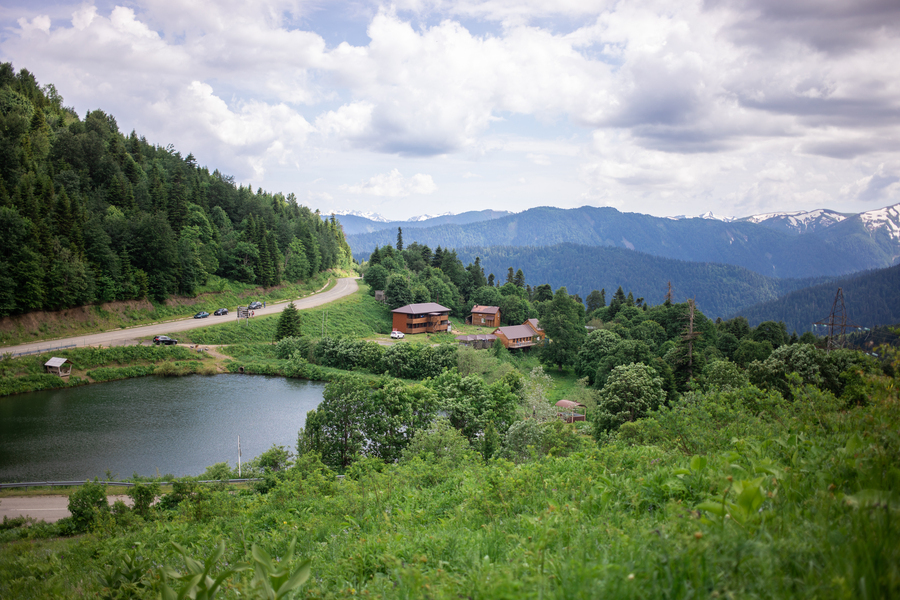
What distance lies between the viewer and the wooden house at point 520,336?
63.0m

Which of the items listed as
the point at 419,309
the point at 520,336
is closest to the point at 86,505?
the point at 419,309

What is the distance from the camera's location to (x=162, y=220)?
5622 centimetres

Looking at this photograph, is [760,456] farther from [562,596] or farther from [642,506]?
[562,596]

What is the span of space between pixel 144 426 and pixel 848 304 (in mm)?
230471

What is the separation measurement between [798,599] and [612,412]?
91.1ft

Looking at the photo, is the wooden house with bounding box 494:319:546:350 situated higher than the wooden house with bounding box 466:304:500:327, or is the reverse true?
the wooden house with bounding box 466:304:500:327

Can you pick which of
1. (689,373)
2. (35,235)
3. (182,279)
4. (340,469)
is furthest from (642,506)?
(182,279)

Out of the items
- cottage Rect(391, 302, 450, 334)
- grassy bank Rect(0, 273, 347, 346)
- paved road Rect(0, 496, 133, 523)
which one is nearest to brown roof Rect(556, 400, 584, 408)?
cottage Rect(391, 302, 450, 334)

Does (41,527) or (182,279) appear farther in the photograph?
(182,279)

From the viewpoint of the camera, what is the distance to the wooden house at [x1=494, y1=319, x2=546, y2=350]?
63.0 meters

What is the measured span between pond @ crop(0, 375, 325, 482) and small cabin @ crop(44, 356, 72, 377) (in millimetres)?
1753

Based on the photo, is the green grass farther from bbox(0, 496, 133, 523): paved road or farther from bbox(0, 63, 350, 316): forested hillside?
bbox(0, 496, 133, 523): paved road

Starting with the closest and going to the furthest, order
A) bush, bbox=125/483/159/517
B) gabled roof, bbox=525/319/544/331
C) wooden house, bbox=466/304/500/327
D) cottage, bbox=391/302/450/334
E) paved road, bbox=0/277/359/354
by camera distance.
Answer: bush, bbox=125/483/159/517, paved road, bbox=0/277/359/354, cottage, bbox=391/302/450/334, gabled roof, bbox=525/319/544/331, wooden house, bbox=466/304/500/327

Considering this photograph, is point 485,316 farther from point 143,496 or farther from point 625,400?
point 143,496
